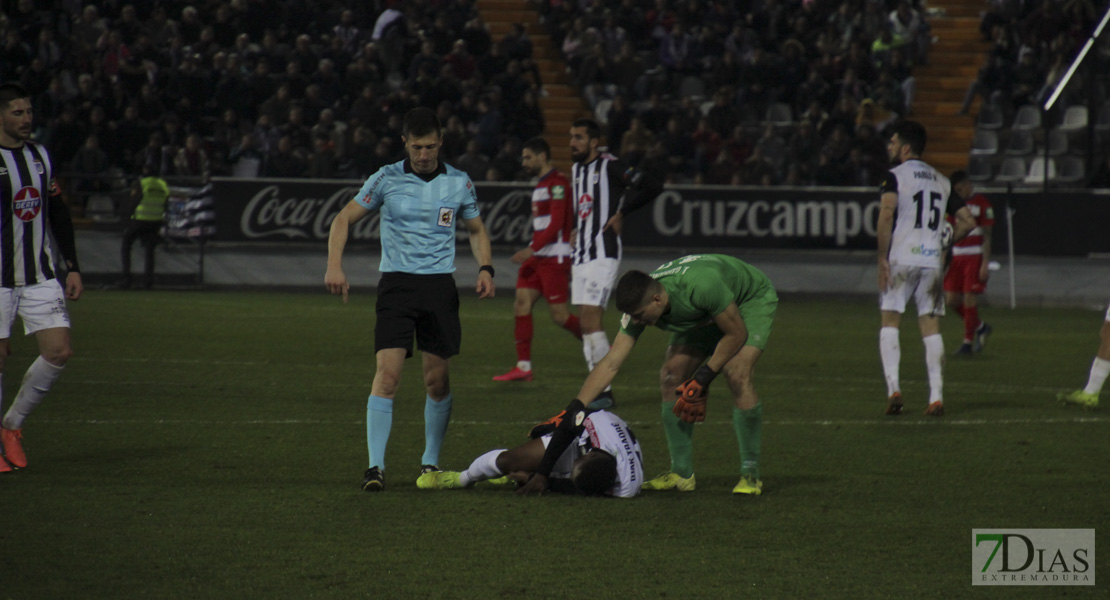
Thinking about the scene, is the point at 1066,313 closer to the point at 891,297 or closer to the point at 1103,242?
the point at 1103,242

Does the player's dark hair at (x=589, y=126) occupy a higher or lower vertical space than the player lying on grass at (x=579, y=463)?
higher

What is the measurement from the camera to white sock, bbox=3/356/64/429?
282 inches

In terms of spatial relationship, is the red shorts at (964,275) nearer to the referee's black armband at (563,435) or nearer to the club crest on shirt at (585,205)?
the club crest on shirt at (585,205)

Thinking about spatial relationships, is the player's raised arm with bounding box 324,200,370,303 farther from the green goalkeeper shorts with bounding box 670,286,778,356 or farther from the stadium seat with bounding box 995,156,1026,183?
the stadium seat with bounding box 995,156,1026,183

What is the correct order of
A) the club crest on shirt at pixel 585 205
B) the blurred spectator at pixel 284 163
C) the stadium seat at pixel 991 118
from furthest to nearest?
1. the stadium seat at pixel 991 118
2. the blurred spectator at pixel 284 163
3. the club crest on shirt at pixel 585 205

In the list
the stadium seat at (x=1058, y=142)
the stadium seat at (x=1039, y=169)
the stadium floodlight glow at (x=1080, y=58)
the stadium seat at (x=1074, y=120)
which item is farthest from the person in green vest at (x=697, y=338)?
the stadium seat at (x=1074, y=120)

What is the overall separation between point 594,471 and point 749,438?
886 mm

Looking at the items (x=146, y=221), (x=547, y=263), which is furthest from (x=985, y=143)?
(x=547, y=263)

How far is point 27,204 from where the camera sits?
6.99 meters

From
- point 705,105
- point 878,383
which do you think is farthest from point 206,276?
point 878,383

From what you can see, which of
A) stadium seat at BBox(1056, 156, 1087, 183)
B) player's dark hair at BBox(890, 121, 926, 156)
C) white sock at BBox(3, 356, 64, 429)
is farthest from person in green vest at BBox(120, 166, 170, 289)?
stadium seat at BBox(1056, 156, 1087, 183)

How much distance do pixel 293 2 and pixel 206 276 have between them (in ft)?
22.8

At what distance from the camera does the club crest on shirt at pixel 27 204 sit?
6.95 meters

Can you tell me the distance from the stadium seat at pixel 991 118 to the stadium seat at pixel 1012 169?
1.09 metres
